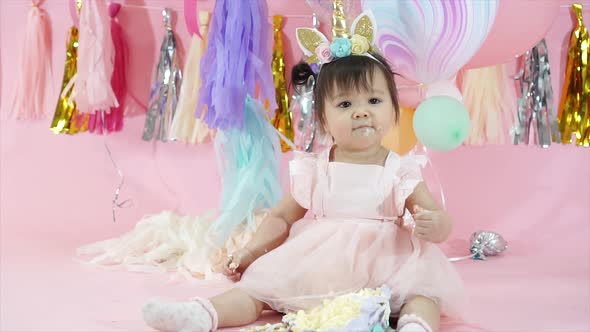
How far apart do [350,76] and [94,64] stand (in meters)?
1.28

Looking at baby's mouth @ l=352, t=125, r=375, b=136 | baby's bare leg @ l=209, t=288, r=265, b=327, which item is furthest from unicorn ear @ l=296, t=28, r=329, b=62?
baby's bare leg @ l=209, t=288, r=265, b=327

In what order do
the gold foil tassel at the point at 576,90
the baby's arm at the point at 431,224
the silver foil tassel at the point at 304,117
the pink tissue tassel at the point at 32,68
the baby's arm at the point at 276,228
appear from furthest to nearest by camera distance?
the pink tissue tassel at the point at 32,68 → the silver foil tassel at the point at 304,117 → the gold foil tassel at the point at 576,90 → the baby's arm at the point at 276,228 → the baby's arm at the point at 431,224

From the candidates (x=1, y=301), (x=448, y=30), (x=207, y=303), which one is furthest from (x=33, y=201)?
(x=448, y=30)

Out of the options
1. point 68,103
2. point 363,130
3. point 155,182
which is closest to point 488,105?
point 363,130

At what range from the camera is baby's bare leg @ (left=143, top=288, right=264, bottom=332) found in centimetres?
148

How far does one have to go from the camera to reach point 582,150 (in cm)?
277

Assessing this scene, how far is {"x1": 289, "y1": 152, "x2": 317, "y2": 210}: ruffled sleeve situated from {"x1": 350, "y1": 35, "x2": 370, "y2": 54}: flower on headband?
0.29 metres

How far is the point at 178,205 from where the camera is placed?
2.95m

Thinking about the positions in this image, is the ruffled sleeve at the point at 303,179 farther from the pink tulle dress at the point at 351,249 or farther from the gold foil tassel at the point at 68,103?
the gold foil tassel at the point at 68,103

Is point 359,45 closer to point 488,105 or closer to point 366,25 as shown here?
point 366,25

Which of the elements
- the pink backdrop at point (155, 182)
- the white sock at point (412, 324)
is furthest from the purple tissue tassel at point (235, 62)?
the white sock at point (412, 324)

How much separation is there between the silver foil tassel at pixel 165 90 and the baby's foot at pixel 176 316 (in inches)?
55.3

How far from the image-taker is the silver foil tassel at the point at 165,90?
9.32 ft

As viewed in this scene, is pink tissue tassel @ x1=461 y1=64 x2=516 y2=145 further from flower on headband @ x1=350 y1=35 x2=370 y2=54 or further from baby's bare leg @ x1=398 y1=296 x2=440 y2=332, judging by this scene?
baby's bare leg @ x1=398 y1=296 x2=440 y2=332
